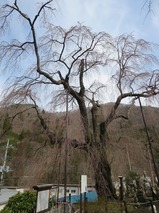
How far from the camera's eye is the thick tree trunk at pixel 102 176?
22.9 ft

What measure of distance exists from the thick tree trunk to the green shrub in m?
2.27

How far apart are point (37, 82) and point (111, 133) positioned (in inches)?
146

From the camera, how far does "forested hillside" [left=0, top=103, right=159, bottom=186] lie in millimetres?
6449

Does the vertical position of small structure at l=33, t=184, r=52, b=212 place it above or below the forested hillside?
below

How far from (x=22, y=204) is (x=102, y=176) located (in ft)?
9.11

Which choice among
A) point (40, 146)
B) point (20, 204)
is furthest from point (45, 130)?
point (20, 204)

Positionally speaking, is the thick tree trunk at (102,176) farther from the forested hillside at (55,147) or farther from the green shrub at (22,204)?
the green shrub at (22,204)

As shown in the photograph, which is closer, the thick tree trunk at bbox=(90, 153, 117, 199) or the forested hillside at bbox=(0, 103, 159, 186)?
the forested hillside at bbox=(0, 103, 159, 186)

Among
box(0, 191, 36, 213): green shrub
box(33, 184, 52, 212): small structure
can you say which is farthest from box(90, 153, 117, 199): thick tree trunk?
box(33, 184, 52, 212): small structure

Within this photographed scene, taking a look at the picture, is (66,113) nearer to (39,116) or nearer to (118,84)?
(39,116)

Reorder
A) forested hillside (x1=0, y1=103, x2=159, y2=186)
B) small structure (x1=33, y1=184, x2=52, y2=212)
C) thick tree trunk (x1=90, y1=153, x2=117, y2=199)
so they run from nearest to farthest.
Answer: small structure (x1=33, y1=184, x2=52, y2=212)
forested hillside (x1=0, y1=103, x2=159, y2=186)
thick tree trunk (x1=90, y1=153, x2=117, y2=199)

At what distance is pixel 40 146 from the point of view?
758cm

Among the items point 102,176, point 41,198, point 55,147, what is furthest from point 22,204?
point 41,198

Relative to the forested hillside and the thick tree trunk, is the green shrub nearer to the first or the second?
the forested hillside
